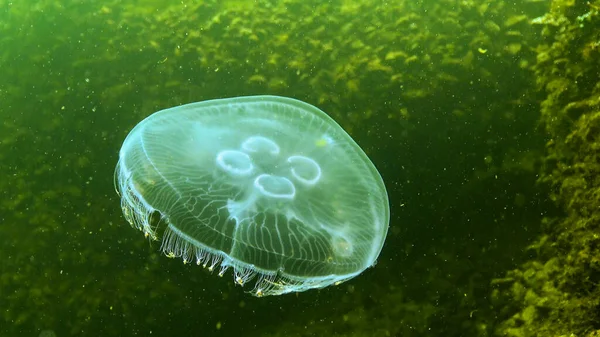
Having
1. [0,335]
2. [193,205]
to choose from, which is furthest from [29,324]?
[193,205]

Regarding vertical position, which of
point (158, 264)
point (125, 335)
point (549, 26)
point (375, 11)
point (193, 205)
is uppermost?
point (549, 26)

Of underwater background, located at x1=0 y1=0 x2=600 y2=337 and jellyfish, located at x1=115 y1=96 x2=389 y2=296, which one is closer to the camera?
jellyfish, located at x1=115 y1=96 x2=389 y2=296

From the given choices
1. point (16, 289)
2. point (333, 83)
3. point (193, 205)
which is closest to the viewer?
point (193, 205)

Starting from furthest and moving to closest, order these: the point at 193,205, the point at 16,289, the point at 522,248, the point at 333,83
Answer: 1. the point at 16,289
2. the point at 333,83
3. the point at 522,248
4. the point at 193,205

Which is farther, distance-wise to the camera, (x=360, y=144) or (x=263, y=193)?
(x=360, y=144)

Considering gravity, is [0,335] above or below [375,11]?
below

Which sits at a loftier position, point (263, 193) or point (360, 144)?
point (360, 144)

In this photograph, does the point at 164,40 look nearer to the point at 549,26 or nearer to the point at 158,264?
the point at 158,264

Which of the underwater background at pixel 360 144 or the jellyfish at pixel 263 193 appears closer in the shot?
the jellyfish at pixel 263 193
